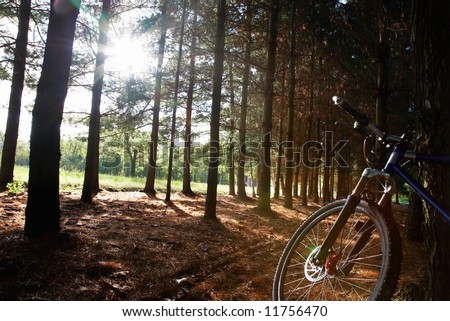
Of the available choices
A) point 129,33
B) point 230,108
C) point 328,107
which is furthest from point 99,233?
point 230,108

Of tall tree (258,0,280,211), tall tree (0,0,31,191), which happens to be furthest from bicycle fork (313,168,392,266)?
tall tree (0,0,31,191)

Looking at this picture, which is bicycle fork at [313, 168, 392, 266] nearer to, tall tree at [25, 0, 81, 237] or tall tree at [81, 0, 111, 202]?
tall tree at [25, 0, 81, 237]

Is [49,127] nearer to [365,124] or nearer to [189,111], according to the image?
[365,124]

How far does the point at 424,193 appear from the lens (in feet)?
6.86

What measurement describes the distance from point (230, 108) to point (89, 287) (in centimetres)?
1925

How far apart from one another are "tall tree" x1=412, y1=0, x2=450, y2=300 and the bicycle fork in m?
0.51

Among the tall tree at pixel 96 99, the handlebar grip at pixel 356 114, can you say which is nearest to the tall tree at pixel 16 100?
the tall tree at pixel 96 99

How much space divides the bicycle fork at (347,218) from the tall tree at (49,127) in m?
4.33

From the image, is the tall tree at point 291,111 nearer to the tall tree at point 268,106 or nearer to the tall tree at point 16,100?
the tall tree at point 268,106

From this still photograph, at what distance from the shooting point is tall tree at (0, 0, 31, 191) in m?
12.3

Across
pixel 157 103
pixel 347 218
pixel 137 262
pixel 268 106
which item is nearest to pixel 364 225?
pixel 347 218

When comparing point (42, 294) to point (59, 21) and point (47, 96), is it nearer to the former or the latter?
point (47, 96)

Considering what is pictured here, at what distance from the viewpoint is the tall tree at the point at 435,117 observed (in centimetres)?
240
